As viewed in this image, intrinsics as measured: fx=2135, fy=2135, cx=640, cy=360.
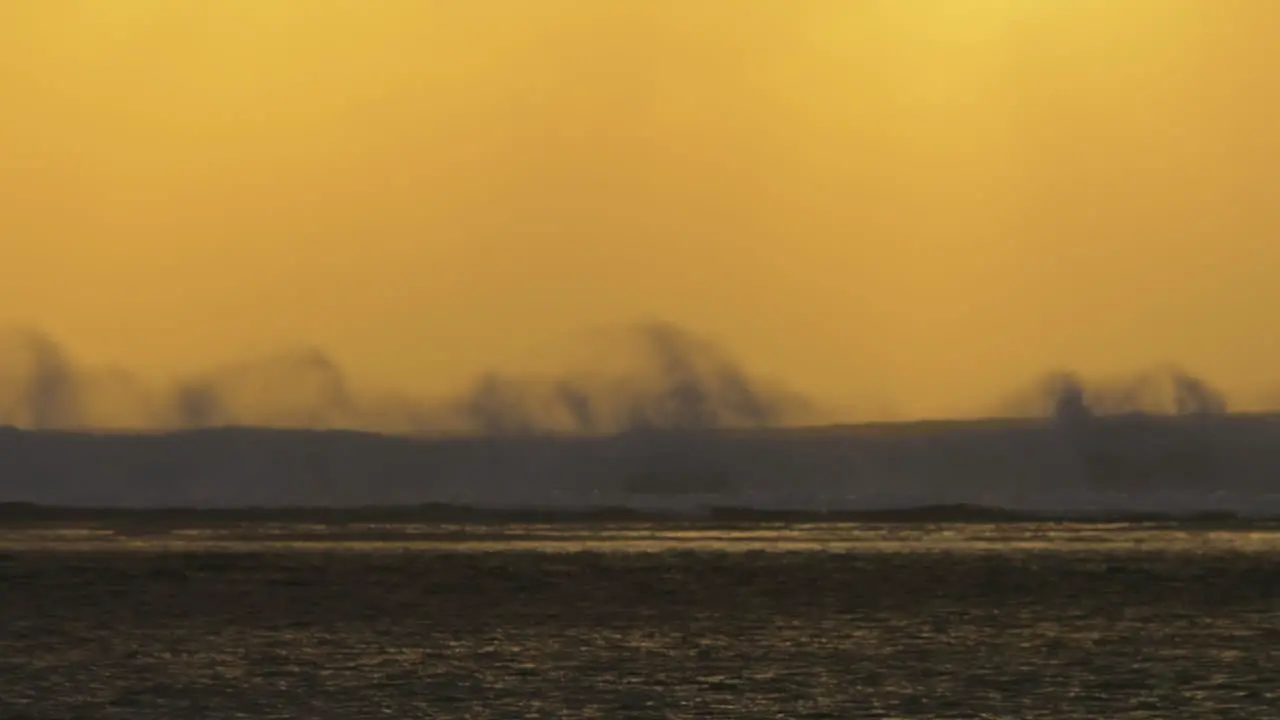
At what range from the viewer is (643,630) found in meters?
55.9

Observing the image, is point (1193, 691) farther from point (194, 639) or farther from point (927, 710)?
point (194, 639)

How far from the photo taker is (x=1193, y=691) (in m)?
43.0

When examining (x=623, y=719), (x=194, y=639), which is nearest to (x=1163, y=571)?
(x=194, y=639)

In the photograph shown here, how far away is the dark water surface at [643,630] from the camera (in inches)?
1650

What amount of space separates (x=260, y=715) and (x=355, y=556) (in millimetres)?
49318

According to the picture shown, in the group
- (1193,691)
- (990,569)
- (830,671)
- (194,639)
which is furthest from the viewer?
(990,569)

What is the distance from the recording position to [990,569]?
80438 millimetres

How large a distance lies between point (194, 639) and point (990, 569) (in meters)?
35.8

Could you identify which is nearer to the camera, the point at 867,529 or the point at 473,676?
the point at 473,676

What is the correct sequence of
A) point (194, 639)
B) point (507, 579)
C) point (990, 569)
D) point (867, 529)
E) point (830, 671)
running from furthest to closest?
point (867, 529)
point (990, 569)
point (507, 579)
point (194, 639)
point (830, 671)

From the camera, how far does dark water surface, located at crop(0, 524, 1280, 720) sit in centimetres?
4191

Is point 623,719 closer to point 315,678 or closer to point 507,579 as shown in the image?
point 315,678

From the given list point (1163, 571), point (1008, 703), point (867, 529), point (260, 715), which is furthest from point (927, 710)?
point (867, 529)

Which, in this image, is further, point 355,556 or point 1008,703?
point 355,556
